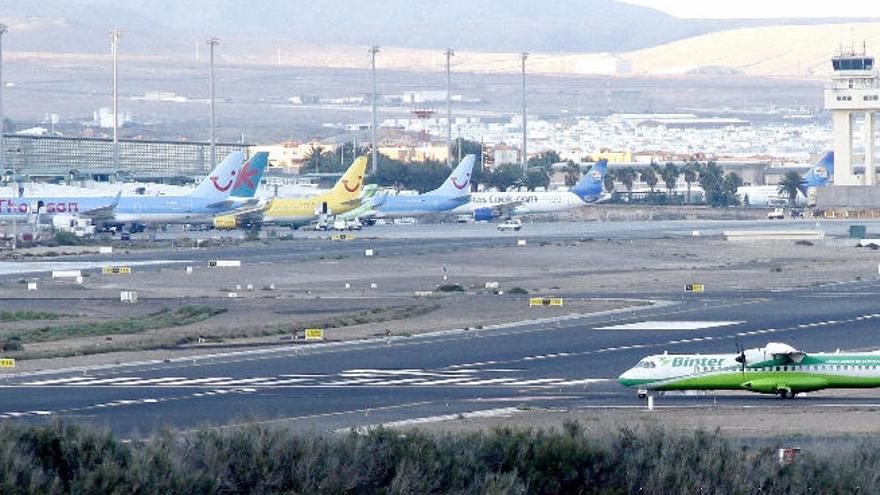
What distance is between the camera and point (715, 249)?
123 metres

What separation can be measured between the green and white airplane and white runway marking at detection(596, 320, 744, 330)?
Result: 20.3 metres

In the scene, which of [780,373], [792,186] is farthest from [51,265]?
[792,186]

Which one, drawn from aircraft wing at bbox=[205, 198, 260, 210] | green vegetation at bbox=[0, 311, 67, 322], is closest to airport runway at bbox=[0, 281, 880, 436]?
green vegetation at bbox=[0, 311, 67, 322]

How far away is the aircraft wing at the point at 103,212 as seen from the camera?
138 meters

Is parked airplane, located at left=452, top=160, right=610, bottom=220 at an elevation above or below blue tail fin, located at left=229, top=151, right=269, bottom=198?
below

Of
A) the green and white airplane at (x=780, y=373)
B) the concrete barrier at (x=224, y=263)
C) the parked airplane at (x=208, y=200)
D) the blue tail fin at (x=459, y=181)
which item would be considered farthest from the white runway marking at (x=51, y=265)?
the green and white airplane at (x=780, y=373)

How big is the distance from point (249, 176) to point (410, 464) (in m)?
121

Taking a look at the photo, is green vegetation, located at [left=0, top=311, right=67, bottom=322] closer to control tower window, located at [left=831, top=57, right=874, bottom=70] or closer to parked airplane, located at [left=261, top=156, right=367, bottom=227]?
parked airplane, located at [left=261, top=156, right=367, bottom=227]

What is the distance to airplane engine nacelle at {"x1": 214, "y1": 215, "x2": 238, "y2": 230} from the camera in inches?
5709

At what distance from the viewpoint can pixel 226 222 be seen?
14525cm

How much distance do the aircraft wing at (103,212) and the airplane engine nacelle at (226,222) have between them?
29.8 ft

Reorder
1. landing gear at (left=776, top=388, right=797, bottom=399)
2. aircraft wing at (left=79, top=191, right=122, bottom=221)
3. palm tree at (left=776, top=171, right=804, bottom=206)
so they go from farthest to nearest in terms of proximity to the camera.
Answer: palm tree at (left=776, top=171, right=804, bottom=206) < aircraft wing at (left=79, top=191, right=122, bottom=221) < landing gear at (left=776, top=388, right=797, bottom=399)

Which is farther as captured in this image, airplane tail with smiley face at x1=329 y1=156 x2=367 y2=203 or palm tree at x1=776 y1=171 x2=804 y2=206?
palm tree at x1=776 y1=171 x2=804 y2=206

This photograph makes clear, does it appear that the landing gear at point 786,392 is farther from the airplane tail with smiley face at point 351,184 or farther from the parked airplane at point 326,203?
the airplane tail with smiley face at point 351,184
